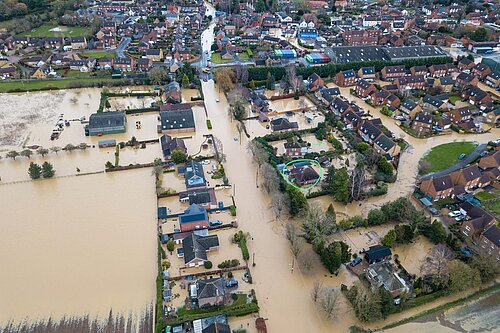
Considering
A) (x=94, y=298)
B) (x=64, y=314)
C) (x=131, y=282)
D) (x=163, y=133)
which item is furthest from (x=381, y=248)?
(x=163, y=133)

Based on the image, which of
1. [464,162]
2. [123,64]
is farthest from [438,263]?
[123,64]

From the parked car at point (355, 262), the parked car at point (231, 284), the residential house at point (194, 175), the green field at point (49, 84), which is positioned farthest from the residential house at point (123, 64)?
the parked car at point (355, 262)

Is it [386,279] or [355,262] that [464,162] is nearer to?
[355,262]

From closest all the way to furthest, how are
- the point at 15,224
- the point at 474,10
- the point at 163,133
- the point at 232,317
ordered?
1. the point at 232,317
2. the point at 15,224
3. the point at 163,133
4. the point at 474,10

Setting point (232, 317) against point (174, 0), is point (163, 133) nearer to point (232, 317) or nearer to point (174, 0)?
point (232, 317)

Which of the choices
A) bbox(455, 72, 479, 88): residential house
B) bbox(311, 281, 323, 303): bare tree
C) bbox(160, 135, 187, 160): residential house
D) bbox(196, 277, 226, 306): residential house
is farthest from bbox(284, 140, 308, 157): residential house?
bbox(455, 72, 479, 88): residential house

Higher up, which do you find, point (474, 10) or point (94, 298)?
point (474, 10)
